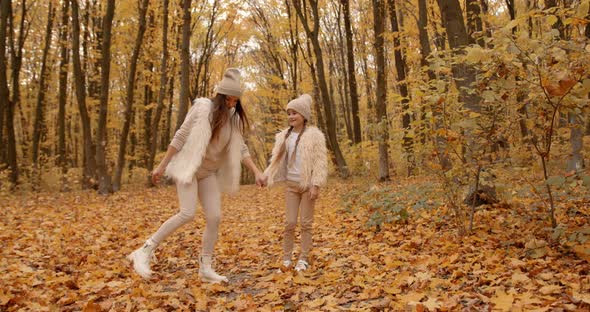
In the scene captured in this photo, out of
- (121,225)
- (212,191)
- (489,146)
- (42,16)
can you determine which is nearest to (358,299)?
(212,191)

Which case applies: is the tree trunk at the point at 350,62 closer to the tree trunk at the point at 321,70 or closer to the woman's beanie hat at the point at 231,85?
the tree trunk at the point at 321,70

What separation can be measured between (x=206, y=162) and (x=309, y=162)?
1101 millimetres

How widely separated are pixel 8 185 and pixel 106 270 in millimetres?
12059

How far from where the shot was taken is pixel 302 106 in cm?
493

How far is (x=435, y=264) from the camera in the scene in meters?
4.26

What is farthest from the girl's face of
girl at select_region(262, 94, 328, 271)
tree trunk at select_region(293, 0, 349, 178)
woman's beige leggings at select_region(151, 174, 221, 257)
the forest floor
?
tree trunk at select_region(293, 0, 349, 178)

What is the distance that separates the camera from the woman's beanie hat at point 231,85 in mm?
4527

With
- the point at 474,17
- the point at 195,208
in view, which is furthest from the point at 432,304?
the point at 474,17

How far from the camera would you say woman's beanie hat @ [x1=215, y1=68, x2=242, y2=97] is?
453 centimetres

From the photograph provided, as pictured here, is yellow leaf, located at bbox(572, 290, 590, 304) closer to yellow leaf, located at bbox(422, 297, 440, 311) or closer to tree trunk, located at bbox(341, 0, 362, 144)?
yellow leaf, located at bbox(422, 297, 440, 311)

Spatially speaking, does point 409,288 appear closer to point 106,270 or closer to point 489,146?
point 489,146

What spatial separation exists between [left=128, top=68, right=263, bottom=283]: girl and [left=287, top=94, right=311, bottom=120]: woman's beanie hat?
1.83 ft

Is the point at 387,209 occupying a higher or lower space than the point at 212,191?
lower

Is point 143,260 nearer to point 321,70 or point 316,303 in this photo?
point 316,303
